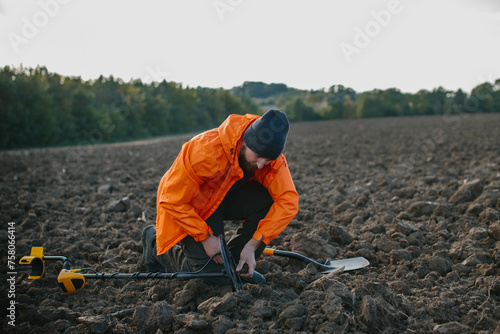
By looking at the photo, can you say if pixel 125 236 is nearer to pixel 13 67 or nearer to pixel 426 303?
pixel 426 303

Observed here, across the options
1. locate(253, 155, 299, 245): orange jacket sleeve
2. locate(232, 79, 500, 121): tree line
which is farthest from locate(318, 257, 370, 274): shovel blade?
locate(232, 79, 500, 121): tree line

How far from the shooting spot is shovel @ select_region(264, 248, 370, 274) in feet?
10.2

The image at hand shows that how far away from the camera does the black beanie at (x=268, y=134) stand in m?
2.45

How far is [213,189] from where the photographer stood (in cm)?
274

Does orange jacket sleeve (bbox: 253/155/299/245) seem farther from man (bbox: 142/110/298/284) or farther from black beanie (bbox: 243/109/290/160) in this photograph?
black beanie (bbox: 243/109/290/160)

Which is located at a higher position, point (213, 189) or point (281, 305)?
point (213, 189)

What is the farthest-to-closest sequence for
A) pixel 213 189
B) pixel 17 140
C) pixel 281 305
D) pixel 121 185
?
pixel 17 140 < pixel 121 185 < pixel 213 189 < pixel 281 305

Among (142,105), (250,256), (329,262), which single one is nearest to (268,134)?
(250,256)

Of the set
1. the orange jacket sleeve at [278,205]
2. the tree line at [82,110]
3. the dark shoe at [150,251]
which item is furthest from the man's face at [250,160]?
the tree line at [82,110]

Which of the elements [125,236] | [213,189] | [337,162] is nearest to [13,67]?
[337,162]

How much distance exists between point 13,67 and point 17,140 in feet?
15.4

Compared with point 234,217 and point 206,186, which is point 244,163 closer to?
point 206,186

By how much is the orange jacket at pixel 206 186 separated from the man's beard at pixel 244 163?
0.05 m

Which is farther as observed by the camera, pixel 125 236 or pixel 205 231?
pixel 125 236
